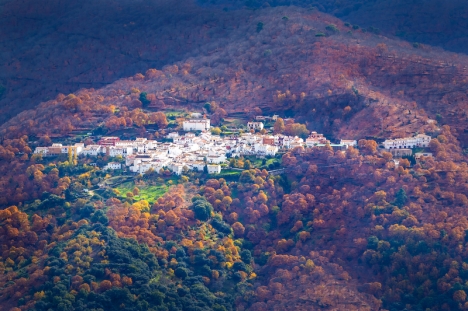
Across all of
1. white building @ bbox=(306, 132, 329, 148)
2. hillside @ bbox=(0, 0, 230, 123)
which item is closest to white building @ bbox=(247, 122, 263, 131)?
white building @ bbox=(306, 132, 329, 148)

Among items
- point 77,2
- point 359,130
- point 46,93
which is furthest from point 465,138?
point 77,2

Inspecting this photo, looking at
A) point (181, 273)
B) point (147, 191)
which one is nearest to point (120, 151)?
point (147, 191)

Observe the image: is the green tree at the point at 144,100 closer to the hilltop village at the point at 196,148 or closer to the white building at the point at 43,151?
the hilltop village at the point at 196,148

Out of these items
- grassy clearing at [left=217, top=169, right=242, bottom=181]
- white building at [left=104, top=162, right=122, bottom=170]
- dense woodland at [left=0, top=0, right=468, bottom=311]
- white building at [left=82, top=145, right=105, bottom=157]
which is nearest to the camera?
dense woodland at [left=0, top=0, right=468, bottom=311]

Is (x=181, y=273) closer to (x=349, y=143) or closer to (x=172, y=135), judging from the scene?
(x=349, y=143)

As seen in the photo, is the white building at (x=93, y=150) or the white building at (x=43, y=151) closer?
the white building at (x=93, y=150)

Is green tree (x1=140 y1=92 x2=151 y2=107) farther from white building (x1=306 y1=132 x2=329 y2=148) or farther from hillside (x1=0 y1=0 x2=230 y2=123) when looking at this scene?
white building (x1=306 y1=132 x2=329 y2=148)

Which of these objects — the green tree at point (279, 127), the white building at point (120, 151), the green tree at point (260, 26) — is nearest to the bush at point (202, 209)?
the white building at point (120, 151)

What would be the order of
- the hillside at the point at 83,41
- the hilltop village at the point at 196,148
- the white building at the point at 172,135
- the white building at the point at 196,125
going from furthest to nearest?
the hillside at the point at 83,41 < the white building at the point at 196,125 < the white building at the point at 172,135 < the hilltop village at the point at 196,148
